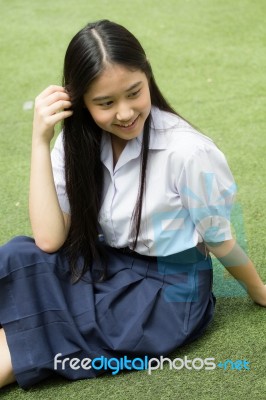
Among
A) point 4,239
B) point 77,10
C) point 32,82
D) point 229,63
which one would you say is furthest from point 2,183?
point 77,10

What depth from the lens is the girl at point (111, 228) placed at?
73.3 inches

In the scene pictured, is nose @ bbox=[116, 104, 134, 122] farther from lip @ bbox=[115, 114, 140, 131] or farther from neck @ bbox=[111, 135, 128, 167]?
neck @ bbox=[111, 135, 128, 167]

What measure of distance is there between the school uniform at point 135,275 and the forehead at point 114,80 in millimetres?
189

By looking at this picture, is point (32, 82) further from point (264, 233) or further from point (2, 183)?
point (264, 233)

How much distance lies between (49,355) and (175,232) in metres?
0.47

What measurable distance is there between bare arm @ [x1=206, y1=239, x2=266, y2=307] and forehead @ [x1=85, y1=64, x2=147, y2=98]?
512 millimetres

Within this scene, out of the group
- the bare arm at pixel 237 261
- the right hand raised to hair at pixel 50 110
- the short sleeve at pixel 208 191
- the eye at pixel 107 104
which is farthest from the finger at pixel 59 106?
the bare arm at pixel 237 261

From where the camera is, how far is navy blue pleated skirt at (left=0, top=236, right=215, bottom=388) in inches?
75.1

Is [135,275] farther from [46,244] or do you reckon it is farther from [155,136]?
[155,136]

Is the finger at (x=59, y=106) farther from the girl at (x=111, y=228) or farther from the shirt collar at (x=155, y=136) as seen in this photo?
the shirt collar at (x=155, y=136)

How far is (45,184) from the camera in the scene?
1999 millimetres

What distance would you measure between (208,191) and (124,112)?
1.01ft

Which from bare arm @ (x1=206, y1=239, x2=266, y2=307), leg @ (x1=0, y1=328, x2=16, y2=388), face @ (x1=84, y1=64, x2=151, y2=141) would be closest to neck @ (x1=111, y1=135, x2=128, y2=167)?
face @ (x1=84, y1=64, x2=151, y2=141)

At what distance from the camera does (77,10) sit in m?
5.40
